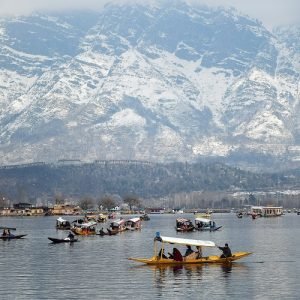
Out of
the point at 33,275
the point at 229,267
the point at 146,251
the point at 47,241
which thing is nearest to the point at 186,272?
the point at 229,267

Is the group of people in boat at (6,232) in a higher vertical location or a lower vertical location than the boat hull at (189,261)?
higher

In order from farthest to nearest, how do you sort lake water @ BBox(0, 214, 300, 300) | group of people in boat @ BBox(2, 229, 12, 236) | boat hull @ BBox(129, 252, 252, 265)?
group of people in boat @ BBox(2, 229, 12, 236) < boat hull @ BBox(129, 252, 252, 265) < lake water @ BBox(0, 214, 300, 300)

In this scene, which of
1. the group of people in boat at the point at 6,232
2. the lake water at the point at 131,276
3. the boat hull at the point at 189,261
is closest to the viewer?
the lake water at the point at 131,276

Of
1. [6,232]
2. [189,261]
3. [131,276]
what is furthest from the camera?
[6,232]

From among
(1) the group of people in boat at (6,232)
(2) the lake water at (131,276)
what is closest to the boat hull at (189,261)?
(2) the lake water at (131,276)

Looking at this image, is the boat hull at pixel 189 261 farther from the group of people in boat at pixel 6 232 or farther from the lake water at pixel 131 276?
the group of people in boat at pixel 6 232

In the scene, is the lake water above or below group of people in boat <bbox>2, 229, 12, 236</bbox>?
below

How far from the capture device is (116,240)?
176m

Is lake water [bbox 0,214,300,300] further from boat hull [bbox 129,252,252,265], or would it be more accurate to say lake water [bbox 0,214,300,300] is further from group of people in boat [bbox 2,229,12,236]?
group of people in boat [bbox 2,229,12,236]

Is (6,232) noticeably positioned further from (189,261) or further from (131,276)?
(131,276)

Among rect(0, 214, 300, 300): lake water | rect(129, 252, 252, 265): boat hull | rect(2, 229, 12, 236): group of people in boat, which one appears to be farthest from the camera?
rect(2, 229, 12, 236): group of people in boat

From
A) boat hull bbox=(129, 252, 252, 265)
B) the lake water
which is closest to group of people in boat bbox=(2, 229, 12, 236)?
the lake water

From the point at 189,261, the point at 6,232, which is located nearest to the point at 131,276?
the point at 189,261

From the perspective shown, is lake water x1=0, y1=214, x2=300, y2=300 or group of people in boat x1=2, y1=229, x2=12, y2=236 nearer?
lake water x1=0, y1=214, x2=300, y2=300
